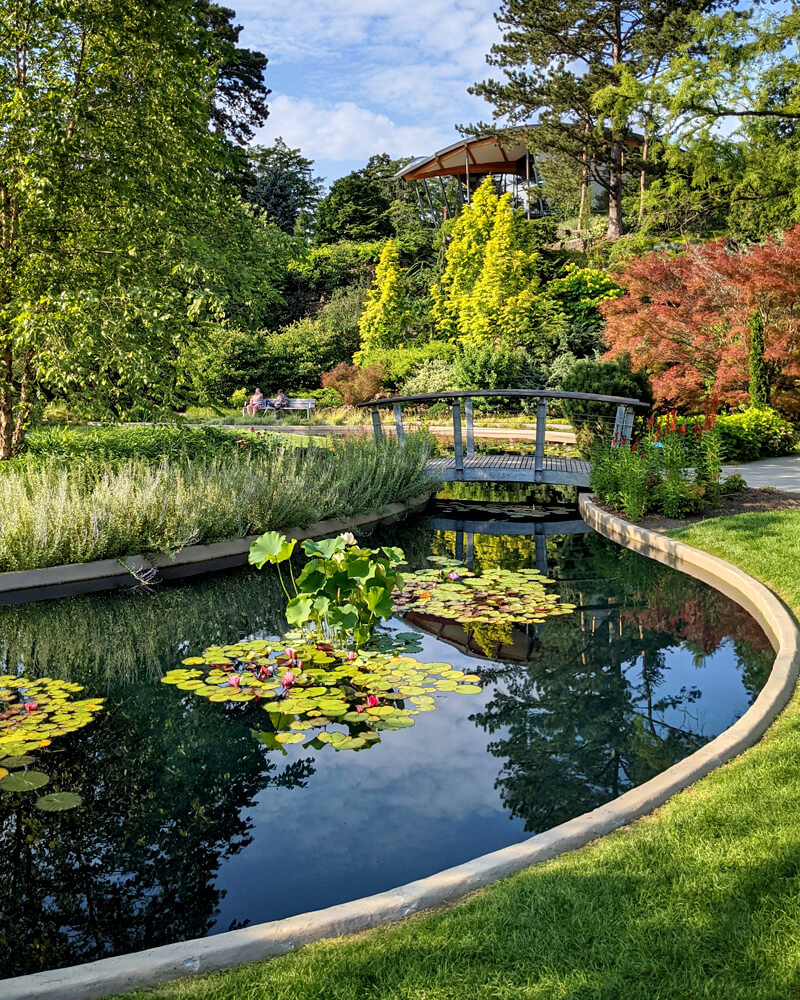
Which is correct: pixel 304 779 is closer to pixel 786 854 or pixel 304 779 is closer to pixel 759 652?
pixel 786 854

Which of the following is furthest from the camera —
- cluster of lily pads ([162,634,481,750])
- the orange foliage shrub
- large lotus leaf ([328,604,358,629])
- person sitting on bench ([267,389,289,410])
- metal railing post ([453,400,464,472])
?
the orange foliage shrub

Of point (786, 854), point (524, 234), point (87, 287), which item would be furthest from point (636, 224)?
point (786, 854)

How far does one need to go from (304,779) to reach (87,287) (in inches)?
252

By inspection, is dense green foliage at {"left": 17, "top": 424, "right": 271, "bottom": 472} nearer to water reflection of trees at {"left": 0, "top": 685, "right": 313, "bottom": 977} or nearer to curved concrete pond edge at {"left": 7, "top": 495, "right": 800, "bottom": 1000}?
water reflection of trees at {"left": 0, "top": 685, "right": 313, "bottom": 977}

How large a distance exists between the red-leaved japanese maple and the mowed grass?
46.7ft

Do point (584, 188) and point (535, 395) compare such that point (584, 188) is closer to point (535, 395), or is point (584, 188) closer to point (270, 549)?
point (535, 395)

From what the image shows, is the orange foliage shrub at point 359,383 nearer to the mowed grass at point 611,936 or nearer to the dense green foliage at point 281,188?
the dense green foliage at point 281,188

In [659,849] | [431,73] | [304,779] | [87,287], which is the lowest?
[304,779]

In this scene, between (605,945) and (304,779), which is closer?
(605,945)

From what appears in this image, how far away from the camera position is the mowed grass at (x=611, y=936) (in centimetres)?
209

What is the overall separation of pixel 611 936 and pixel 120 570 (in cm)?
582

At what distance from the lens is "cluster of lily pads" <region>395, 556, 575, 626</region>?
6.21 m

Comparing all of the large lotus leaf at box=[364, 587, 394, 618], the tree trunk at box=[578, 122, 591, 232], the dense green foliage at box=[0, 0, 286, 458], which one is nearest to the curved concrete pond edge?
the large lotus leaf at box=[364, 587, 394, 618]

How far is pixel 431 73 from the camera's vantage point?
44.3 ft
